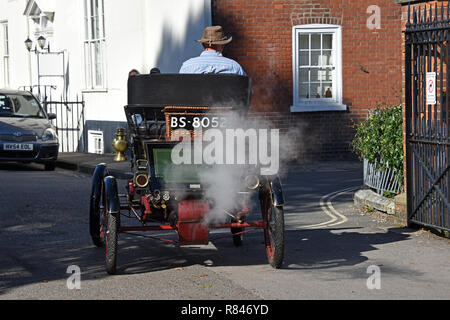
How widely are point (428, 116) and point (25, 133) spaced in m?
10.4

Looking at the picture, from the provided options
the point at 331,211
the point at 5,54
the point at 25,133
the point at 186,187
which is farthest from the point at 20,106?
the point at 186,187

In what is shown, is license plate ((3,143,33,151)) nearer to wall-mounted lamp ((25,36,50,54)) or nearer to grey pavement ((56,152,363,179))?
grey pavement ((56,152,363,179))

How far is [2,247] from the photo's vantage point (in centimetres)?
902

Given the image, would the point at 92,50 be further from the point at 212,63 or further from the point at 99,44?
the point at 212,63

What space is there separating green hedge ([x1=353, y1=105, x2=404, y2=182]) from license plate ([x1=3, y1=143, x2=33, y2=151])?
8277 millimetres

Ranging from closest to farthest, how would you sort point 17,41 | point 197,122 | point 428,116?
point 197,122, point 428,116, point 17,41

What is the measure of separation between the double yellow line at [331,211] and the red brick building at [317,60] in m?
4.99

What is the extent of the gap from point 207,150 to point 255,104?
35.9 ft

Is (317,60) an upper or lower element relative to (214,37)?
upper

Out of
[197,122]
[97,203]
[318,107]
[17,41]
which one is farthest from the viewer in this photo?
[17,41]

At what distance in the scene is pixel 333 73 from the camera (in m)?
19.2

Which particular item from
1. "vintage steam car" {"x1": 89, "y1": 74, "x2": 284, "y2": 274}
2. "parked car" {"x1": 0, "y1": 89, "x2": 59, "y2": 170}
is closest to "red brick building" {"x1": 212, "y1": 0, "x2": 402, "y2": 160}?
"parked car" {"x1": 0, "y1": 89, "x2": 59, "y2": 170}

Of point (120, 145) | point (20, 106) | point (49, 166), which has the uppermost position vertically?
point (20, 106)
